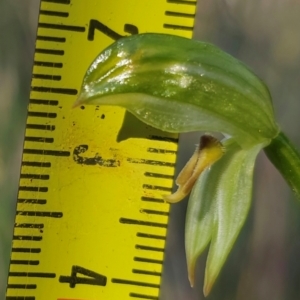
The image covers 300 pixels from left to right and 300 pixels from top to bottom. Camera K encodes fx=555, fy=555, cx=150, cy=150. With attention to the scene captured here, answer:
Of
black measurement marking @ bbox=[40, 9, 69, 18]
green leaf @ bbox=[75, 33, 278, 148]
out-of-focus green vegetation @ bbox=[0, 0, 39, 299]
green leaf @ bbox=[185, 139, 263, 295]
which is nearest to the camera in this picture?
green leaf @ bbox=[75, 33, 278, 148]

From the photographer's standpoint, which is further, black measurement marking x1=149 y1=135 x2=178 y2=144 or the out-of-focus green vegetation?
the out-of-focus green vegetation

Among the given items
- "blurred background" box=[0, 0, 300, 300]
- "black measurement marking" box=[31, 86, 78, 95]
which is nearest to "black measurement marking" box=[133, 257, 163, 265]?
"blurred background" box=[0, 0, 300, 300]

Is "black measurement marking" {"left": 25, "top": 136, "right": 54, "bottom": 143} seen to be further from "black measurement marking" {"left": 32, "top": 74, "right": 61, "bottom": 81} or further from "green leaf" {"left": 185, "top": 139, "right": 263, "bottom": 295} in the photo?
"green leaf" {"left": 185, "top": 139, "right": 263, "bottom": 295}

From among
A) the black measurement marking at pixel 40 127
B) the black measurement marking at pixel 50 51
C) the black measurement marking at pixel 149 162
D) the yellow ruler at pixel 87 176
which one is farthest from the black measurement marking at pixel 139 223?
the black measurement marking at pixel 50 51

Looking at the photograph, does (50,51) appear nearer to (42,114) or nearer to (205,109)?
(42,114)

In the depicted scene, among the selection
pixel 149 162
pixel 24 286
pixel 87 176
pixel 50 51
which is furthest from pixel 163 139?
pixel 24 286


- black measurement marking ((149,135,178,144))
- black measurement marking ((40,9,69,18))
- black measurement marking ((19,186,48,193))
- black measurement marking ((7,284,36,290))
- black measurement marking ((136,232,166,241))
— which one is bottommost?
black measurement marking ((7,284,36,290))
